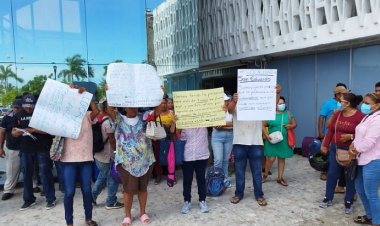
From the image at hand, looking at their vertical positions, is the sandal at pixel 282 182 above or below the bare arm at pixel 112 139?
below

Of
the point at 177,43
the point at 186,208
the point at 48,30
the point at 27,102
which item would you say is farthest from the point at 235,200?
the point at 177,43

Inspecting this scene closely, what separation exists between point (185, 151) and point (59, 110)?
168cm

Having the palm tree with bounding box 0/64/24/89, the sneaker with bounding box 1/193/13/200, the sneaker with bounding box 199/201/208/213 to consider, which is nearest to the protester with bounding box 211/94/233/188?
the sneaker with bounding box 199/201/208/213

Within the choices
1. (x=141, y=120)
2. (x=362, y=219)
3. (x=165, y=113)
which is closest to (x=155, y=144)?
(x=165, y=113)

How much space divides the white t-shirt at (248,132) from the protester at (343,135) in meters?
0.90

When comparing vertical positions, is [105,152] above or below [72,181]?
above

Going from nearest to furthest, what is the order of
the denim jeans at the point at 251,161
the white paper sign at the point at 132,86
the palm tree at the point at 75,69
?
the white paper sign at the point at 132,86
the denim jeans at the point at 251,161
the palm tree at the point at 75,69

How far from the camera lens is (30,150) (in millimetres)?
4840

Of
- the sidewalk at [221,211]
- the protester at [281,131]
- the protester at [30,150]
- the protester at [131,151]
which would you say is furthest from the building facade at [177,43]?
the protester at [131,151]

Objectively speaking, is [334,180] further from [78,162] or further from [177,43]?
[177,43]

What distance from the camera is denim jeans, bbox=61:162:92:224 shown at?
153 inches

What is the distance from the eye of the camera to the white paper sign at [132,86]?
3730 millimetres

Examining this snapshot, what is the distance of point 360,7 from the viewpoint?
630 centimetres

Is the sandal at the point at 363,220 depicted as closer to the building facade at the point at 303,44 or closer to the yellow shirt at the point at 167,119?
the yellow shirt at the point at 167,119
